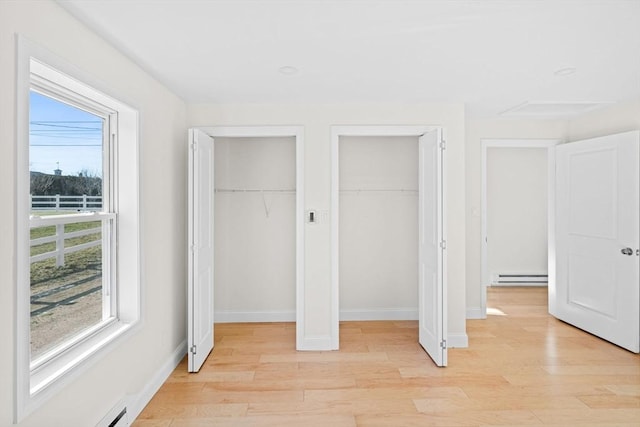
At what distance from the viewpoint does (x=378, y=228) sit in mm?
4859

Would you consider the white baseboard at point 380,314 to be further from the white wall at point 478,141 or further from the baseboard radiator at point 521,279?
the baseboard radiator at point 521,279

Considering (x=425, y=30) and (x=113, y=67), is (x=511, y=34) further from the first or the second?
(x=113, y=67)

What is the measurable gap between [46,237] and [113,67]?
3.69ft

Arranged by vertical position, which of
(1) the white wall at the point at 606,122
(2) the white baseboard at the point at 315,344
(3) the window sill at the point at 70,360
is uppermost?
(1) the white wall at the point at 606,122

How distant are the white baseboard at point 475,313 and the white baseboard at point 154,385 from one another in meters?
3.28

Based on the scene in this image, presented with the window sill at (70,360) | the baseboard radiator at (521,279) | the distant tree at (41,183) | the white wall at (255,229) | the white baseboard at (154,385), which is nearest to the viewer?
the window sill at (70,360)

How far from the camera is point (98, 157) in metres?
2.59

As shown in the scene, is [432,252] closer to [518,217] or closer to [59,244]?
[59,244]

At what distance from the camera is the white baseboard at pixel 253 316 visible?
476 cm

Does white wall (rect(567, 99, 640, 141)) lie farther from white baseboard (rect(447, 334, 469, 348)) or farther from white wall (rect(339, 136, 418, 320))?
white baseboard (rect(447, 334, 469, 348))

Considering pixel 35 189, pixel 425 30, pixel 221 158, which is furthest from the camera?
pixel 221 158

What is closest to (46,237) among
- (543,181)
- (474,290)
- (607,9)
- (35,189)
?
(35,189)

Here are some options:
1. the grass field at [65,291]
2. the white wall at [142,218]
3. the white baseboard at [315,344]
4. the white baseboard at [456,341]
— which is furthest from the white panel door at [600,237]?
the grass field at [65,291]

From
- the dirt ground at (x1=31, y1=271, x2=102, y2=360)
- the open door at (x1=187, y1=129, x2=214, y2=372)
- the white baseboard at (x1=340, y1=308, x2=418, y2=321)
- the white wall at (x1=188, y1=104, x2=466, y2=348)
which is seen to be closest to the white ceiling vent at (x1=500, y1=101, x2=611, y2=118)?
the white wall at (x1=188, y1=104, x2=466, y2=348)
